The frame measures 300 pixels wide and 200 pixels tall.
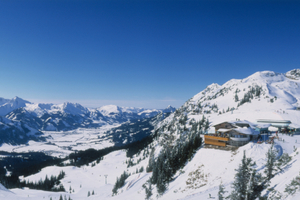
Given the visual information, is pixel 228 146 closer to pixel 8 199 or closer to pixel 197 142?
pixel 197 142

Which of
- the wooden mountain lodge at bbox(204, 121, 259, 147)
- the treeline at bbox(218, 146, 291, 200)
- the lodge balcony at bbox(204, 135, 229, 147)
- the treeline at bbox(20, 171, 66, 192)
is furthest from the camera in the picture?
the treeline at bbox(20, 171, 66, 192)

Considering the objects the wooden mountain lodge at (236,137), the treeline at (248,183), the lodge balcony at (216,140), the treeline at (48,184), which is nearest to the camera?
the treeline at (248,183)

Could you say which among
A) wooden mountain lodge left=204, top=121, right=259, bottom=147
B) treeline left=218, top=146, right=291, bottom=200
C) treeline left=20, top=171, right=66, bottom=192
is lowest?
treeline left=20, top=171, right=66, bottom=192

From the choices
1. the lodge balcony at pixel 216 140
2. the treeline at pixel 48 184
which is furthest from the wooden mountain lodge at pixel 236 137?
the treeline at pixel 48 184

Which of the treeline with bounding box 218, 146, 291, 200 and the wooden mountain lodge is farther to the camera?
the wooden mountain lodge

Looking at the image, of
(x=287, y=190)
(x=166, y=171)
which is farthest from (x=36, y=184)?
(x=287, y=190)

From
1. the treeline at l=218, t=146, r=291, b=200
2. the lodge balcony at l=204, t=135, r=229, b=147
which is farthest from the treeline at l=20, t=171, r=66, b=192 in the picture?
the treeline at l=218, t=146, r=291, b=200

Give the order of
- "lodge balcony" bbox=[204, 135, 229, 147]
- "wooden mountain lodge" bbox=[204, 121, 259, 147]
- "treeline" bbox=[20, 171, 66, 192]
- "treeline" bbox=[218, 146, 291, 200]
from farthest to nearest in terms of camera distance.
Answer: "treeline" bbox=[20, 171, 66, 192] → "lodge balcony" bbox=[204, 135, 229, 147] → "wooden mountain lodge" bbox=[204, 121, 259, 147] → "treeline" bbox=[218, 146, 291, 200]

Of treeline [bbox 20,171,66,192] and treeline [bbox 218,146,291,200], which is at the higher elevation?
treeline [bbox 218,146,291,200]

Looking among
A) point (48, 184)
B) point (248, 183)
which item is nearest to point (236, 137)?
point (248, 183)

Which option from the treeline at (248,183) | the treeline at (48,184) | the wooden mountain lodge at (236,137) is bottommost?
the treeline at (48,184)

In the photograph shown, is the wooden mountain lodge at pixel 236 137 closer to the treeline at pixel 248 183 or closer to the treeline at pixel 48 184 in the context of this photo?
the treeline at pixel 248 183

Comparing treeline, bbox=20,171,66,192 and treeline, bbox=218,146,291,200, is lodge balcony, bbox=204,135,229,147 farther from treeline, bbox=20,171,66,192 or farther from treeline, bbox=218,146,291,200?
treeline, bbox=20,171,66,192

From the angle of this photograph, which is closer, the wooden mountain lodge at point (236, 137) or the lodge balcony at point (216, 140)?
the wooden mountain lodge at point (236, 137)
